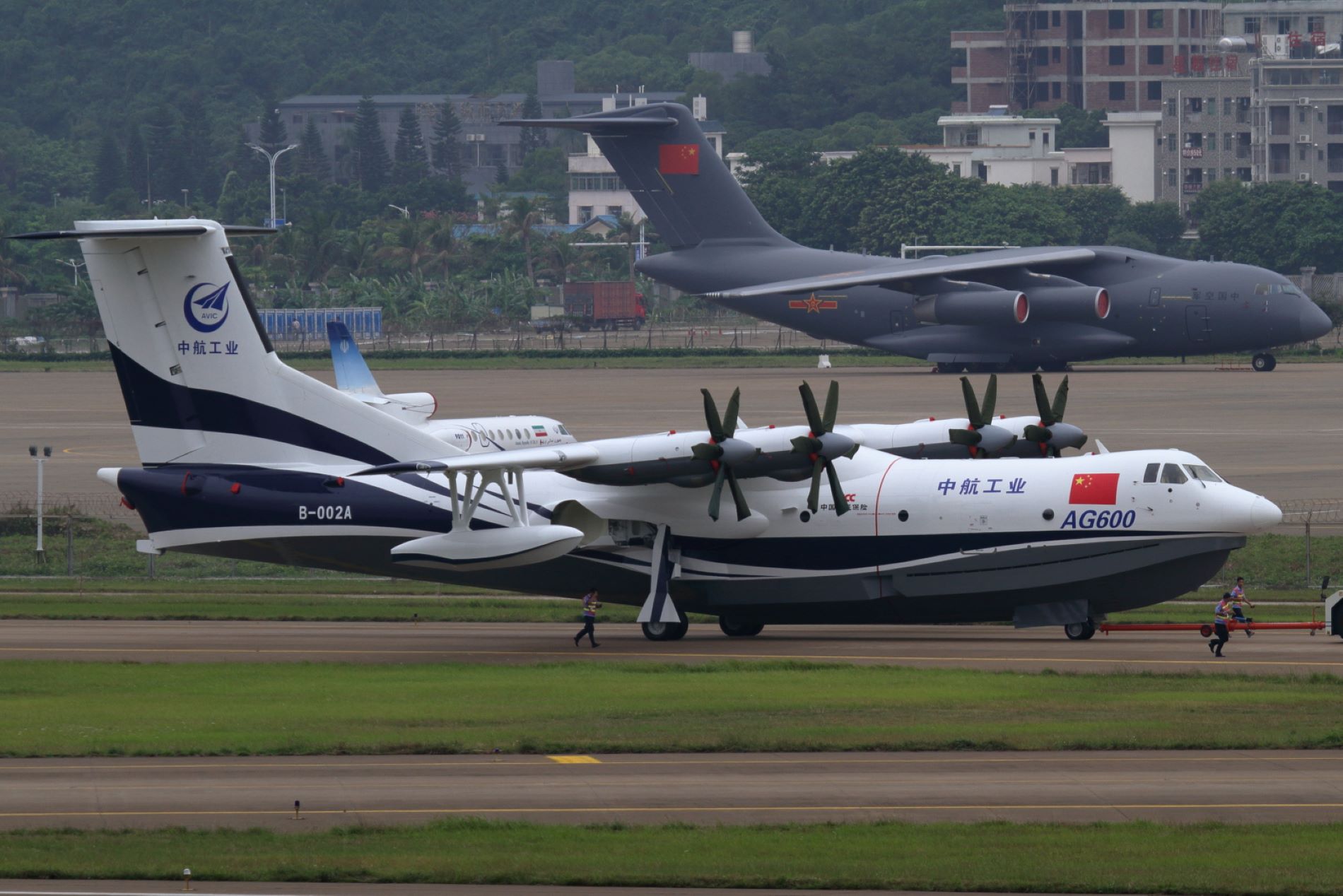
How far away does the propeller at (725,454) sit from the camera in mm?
29344

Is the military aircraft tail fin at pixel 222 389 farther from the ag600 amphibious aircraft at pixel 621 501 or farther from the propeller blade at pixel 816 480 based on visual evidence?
the propeller blade at pixel 816 480

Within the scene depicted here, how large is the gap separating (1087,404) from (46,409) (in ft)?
125

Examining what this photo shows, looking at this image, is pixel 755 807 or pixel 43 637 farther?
pixel 43 637

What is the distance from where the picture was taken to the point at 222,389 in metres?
31.9

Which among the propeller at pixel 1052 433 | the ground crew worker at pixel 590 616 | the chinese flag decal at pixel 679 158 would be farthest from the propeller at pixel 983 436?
the chinese flag decal at pixel 679 158

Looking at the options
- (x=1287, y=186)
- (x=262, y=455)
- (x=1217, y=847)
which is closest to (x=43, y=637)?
(x=262, y=455)

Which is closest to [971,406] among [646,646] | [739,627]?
[739,627]

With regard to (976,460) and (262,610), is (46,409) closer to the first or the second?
(262,610)

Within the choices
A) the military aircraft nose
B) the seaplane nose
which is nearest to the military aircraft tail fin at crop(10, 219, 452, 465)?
the seaplane nose

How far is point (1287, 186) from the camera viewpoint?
529 feet

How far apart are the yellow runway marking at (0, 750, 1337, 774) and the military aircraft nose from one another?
57248 millimetres

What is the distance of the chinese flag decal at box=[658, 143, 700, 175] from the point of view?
7600 cm

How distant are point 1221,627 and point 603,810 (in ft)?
40.6

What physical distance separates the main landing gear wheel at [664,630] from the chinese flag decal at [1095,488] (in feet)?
21.5
